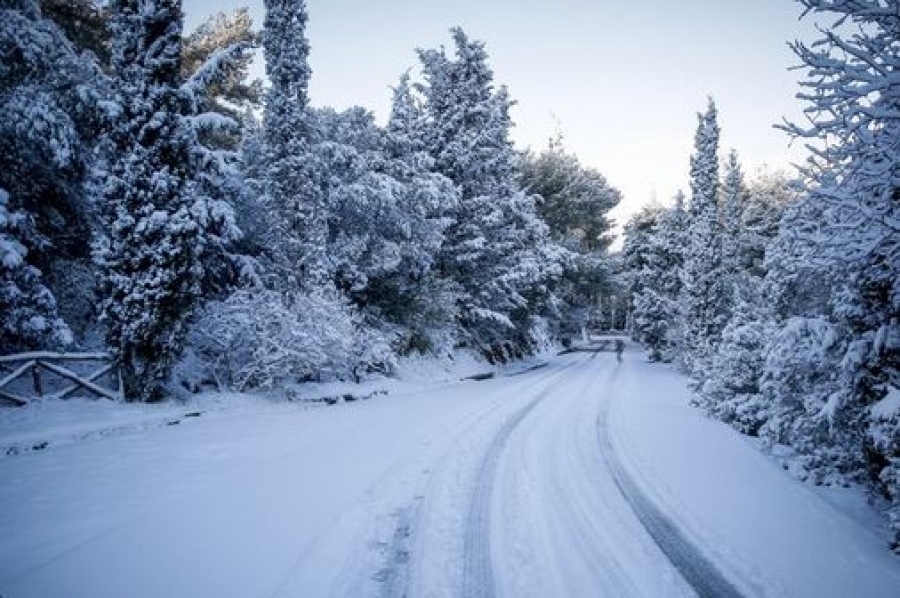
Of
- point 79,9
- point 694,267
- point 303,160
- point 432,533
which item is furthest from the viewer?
point 694,267

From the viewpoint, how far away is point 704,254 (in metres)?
26.6

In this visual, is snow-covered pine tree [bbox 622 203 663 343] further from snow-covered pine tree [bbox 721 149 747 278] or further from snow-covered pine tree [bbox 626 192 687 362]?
snow-covered pine tree [bbox 721 149 747 278]

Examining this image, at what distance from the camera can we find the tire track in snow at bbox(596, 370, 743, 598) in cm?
461

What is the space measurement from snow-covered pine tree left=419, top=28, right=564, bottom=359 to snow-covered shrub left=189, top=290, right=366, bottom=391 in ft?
33.0

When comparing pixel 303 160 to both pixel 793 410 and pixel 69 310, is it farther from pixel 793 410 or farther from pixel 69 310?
pixel 793 410

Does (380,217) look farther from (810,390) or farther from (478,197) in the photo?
(810,390)

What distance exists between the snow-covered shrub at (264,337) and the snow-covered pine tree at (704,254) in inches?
638

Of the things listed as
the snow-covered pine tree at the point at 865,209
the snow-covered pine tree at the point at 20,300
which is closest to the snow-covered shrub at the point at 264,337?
the snow-covered pine tree at the point at 20,300

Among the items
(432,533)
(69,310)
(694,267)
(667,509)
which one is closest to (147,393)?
(69,310)

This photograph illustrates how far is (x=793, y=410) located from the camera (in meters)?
9.07

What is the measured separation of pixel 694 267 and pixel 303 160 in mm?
19751

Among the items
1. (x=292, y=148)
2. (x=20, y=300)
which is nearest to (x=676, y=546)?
(x=20, y=300)

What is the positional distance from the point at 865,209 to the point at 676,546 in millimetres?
3695

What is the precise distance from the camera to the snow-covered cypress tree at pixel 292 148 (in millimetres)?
16453
